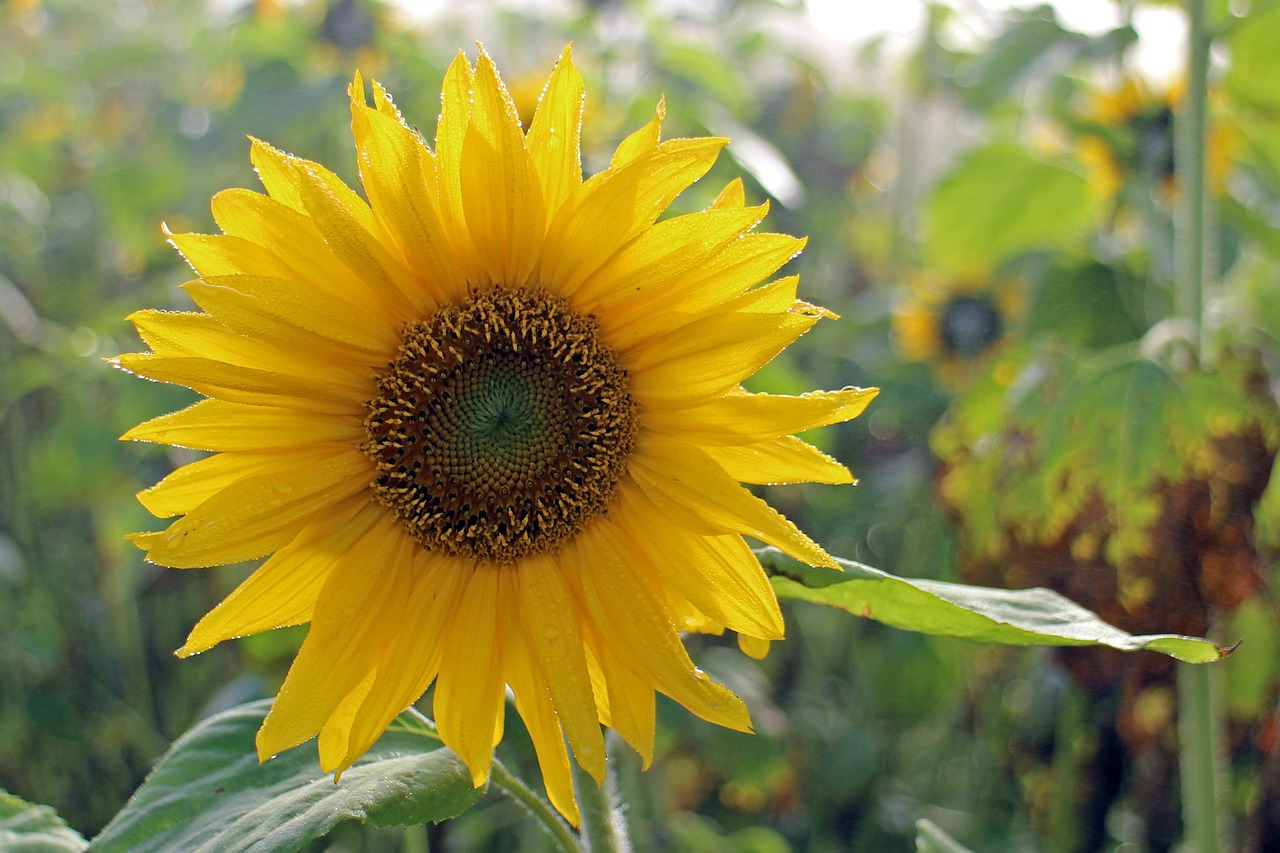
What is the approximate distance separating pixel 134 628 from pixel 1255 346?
2599mm

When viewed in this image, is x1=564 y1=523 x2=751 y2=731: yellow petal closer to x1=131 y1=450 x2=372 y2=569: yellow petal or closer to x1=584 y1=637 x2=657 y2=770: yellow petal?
x1=584 y1=637 x2=657 y2=770: yellow petal

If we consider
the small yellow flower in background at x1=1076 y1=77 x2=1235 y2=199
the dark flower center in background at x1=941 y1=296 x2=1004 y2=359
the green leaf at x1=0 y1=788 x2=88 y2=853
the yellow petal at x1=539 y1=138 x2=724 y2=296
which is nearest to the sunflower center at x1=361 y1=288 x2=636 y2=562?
the yellow petal at x1=539 y1=138 x2=724 y2=296

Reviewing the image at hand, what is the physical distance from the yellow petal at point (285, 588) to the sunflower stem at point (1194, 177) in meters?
1.25

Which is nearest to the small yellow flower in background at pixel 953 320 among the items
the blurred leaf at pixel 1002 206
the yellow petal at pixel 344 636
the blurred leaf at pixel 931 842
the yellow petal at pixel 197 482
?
the blurred leaf at pixel 1002 206

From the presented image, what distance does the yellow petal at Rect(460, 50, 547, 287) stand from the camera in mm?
982

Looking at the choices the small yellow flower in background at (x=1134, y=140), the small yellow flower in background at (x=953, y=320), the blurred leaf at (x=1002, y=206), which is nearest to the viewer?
the blurred leaf at (x=1002, y=206)

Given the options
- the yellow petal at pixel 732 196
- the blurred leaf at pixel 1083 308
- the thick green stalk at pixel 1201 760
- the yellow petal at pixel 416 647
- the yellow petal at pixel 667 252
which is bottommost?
the thick green stalk at pixel 1201 760

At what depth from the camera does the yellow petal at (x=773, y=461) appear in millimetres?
1029

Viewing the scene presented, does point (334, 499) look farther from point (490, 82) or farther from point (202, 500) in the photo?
point (490, 82)

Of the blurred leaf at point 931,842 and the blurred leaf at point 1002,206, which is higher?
the blurred leaf at point 1002,206

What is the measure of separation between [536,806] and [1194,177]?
136 centimetres

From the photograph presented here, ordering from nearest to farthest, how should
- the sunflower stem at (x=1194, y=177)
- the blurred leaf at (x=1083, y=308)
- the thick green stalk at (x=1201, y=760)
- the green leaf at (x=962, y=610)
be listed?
the green leaf at (x=962, y=610) → the thick green stalk at (x=1201, y=760) → the sunflower stem at (x=1194, y=177) → the blurred leaf at (x=1083, y=308)

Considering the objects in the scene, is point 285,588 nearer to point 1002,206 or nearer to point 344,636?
point 344,636

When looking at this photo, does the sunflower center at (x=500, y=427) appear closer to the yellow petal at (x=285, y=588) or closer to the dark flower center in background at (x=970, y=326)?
the yellow petal at (x=285, y=588)
